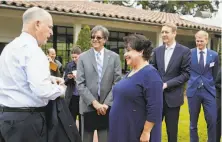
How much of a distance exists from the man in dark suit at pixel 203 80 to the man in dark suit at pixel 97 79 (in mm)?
1588

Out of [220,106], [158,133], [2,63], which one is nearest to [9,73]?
[2,63]

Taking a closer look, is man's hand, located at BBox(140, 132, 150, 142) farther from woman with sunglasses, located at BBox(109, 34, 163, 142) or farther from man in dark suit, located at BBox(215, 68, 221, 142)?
man in dark suit, located at BBox(215, 68, 221, 142)

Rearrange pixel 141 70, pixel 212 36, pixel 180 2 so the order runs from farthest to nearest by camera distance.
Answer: pixel 180 2 < pixel 212 36 < pixel 141 70

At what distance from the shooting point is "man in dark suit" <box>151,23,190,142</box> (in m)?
5.02

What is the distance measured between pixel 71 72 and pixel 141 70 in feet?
8.53

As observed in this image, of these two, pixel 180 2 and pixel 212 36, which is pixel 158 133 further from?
pixel 180 2

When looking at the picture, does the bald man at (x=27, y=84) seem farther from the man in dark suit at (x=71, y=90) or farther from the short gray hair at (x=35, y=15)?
the man in dark suit at (x=71, y=90)

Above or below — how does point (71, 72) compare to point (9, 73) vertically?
below

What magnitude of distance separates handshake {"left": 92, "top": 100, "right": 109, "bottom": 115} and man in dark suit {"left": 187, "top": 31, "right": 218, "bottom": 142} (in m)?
1.81

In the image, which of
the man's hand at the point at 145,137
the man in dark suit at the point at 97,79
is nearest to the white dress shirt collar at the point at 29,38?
the man's hand at the point at 145,137

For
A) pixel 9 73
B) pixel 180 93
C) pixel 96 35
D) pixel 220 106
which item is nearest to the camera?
pixel 9 73

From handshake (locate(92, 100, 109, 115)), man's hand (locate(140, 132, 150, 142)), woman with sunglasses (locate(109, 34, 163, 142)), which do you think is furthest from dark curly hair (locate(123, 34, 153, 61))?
handshake (locate(92, 100, 109, 115))

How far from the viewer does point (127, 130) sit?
3727mm

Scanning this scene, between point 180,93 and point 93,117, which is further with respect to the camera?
point 180,93
